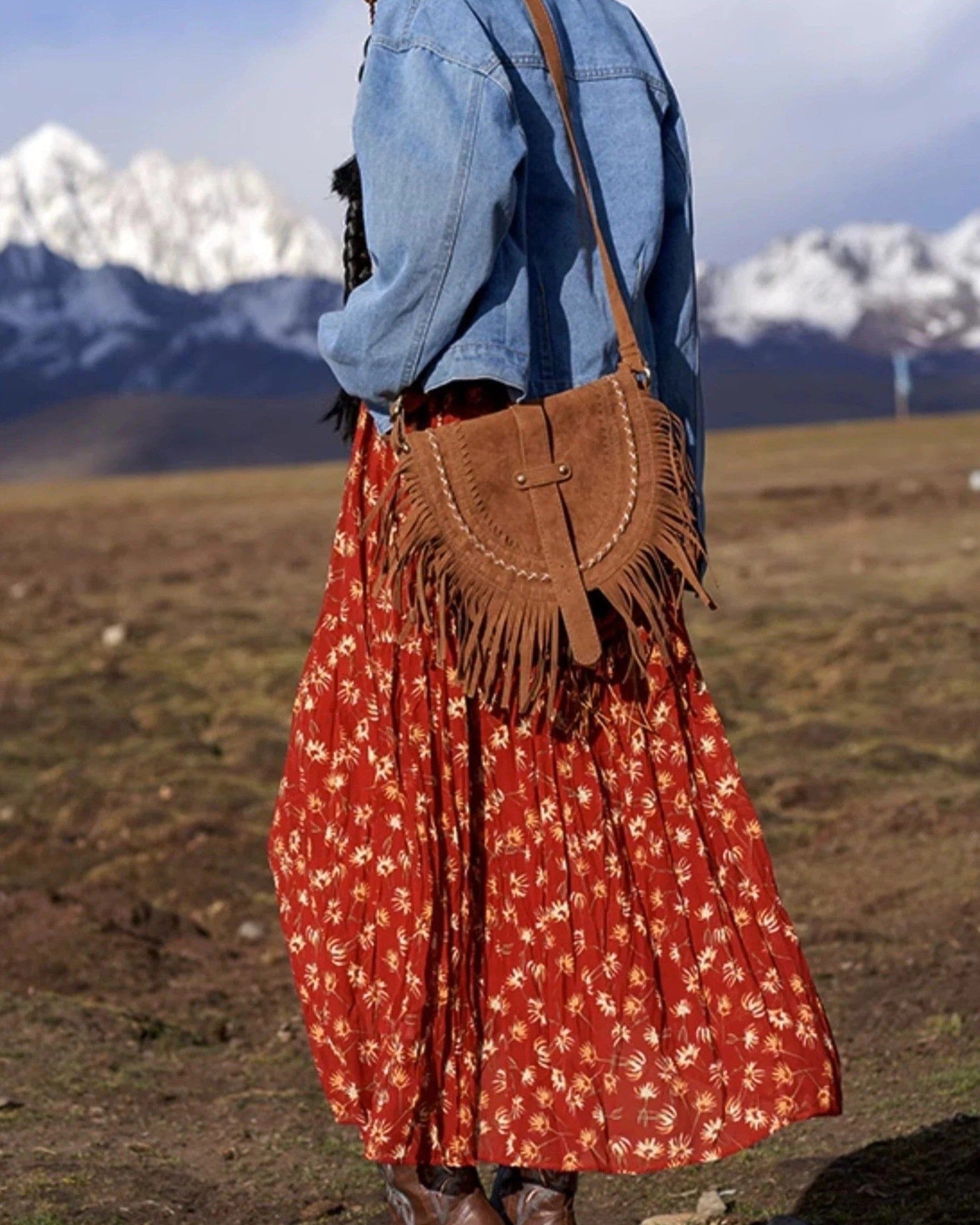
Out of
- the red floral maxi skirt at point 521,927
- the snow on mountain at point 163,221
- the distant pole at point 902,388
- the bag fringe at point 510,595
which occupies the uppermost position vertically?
the snow on mountain at point 163,221

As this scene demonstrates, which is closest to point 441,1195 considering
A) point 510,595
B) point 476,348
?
point 510,595

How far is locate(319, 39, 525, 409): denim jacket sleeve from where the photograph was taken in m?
2.21

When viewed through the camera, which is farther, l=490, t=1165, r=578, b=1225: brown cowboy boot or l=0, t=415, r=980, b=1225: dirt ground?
l=0, t=415, r=980, b=1225: dirt ground

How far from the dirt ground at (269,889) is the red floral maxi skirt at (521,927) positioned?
63 cm

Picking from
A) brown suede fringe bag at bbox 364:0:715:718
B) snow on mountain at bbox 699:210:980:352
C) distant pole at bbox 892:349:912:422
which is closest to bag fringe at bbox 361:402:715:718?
brown suede fringe bag at bbox 364:0:715:718

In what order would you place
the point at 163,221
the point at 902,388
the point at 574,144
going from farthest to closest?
the point at 163,221, the point at 902,388, the point at 574,144

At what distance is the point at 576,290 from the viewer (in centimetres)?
238

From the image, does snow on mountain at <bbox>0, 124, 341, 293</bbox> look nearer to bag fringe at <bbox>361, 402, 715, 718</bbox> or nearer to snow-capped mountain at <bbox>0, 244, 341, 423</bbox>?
snow-capped mountain at <bbox>0, 244, 341, 423</bbox>

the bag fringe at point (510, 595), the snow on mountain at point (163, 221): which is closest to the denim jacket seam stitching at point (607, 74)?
the bag fringe at point (510, 595)

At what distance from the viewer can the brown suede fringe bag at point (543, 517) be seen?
236cm

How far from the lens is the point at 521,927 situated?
8.18 ft

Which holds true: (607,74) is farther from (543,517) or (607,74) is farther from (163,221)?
(163,221)

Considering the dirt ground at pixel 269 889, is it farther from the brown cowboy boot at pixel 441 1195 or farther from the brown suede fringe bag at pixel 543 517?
the brown suede fringe bag at pixel 543 517

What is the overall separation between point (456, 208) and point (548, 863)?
0.81 m
